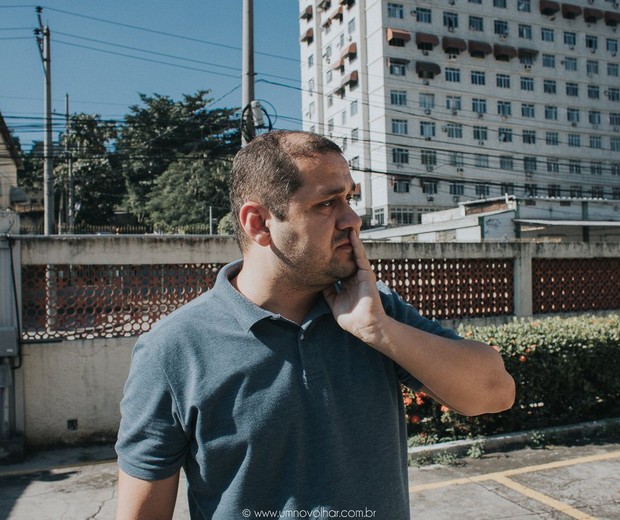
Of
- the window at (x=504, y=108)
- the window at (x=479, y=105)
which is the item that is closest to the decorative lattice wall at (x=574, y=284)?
the window at (x=479, y=105)

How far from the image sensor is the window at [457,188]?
1748 inches

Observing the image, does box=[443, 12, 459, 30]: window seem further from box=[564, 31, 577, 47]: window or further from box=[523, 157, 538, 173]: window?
box=[523, 157, 538, 173]: window

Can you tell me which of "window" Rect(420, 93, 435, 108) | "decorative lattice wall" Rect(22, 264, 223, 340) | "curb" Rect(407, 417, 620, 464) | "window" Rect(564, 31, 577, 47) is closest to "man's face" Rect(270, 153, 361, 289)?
"curb" Rect(407, 417, 620, 464)

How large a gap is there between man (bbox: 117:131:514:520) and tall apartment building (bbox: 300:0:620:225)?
135ft

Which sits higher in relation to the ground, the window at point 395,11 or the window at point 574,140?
the window at point 395,11

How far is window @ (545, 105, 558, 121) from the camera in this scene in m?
47.5

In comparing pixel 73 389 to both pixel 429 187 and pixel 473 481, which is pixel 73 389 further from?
pixel 429 187

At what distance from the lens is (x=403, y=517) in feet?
5.30

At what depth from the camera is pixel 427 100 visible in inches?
1743

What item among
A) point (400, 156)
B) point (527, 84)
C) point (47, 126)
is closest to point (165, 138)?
point (400, 156)

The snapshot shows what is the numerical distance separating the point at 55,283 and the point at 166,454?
207 inches

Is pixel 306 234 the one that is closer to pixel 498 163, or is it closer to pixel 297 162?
pixel 297 162

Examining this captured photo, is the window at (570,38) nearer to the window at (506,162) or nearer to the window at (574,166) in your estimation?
the window at (574,166)

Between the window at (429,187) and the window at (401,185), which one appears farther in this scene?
the window at (429,187)
